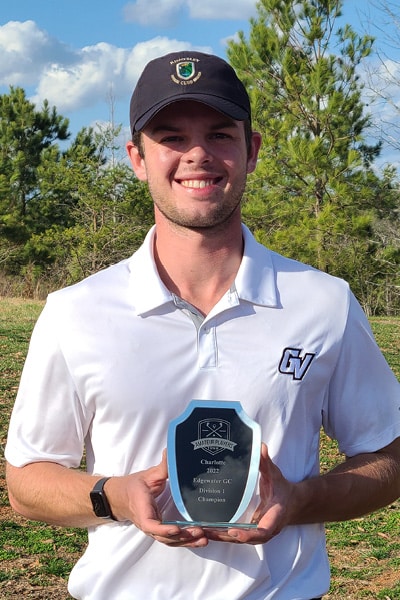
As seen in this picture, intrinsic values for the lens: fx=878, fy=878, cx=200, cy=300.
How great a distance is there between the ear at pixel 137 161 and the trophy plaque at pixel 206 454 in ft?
2.05

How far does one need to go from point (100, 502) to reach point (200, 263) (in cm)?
56

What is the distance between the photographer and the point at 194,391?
1766 mm

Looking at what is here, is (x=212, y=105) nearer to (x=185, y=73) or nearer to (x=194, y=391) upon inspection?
(x=185, y=73)

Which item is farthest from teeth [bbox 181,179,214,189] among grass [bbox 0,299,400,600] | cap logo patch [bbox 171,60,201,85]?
grass [bbox 0,299,400,600]

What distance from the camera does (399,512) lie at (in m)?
6.40

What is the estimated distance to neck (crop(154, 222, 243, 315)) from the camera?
6.30ft

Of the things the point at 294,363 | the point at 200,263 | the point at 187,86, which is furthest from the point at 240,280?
the point at 187,86

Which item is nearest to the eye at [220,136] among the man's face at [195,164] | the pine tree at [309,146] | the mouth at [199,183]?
the man's face at [195,164]

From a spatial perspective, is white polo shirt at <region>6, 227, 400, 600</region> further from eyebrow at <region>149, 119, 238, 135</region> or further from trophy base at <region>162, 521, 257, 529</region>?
eyebrow at <region>149, 119, 238, 135</region>

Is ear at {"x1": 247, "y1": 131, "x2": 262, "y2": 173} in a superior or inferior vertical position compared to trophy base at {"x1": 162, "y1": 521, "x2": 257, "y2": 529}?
superior

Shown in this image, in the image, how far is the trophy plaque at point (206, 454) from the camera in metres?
1.64

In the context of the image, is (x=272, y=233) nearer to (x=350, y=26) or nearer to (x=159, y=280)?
(x=350, y=26)

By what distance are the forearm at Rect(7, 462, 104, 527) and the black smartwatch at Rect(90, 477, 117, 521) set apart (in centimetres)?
3

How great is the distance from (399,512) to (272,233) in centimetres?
1762
